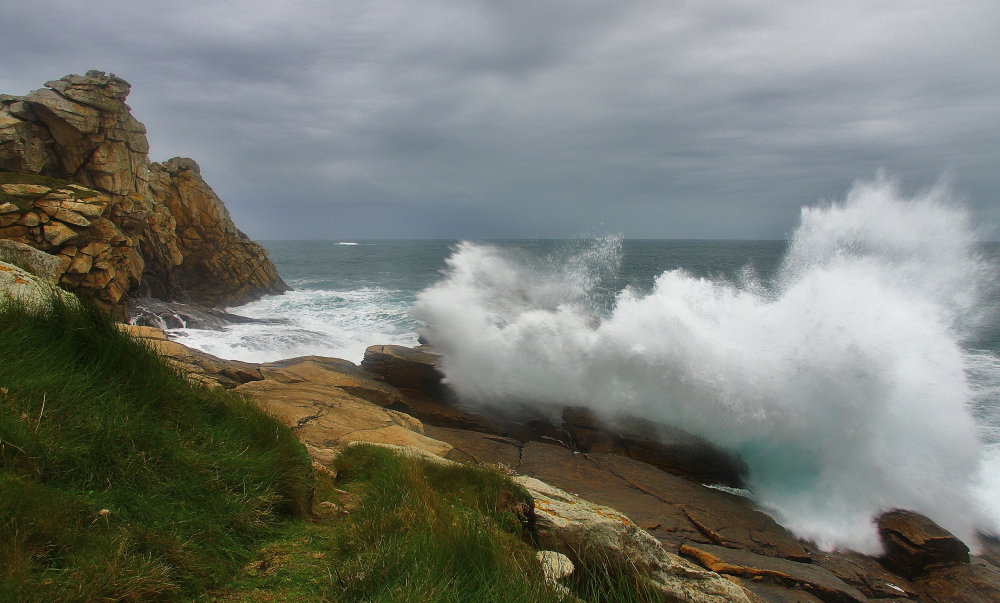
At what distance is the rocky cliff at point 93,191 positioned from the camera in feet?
47.5

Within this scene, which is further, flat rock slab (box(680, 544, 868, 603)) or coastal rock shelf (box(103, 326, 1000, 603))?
flat rock slab (box(680, 544, 868, 603))

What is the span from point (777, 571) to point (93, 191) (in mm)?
20640

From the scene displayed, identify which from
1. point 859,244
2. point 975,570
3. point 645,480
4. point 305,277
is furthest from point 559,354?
point 305,277

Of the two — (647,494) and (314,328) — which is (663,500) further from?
(314,328)

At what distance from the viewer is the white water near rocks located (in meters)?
9.18

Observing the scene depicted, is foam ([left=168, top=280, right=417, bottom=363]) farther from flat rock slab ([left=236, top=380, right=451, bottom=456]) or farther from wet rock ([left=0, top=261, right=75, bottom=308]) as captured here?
wet rock ([left=0, top=261, right=75, bottom=308])

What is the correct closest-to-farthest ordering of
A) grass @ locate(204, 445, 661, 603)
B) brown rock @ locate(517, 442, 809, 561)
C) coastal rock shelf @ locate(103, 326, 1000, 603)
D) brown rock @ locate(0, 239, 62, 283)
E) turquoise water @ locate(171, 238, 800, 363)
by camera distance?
grass @ locate(204, 445, 661, 603)
coastal rock shelf @ locate(103, 326, 1000, 603)
brown rock @ locate(517, 442, 809, 561)
brown rock @ locate(0, 239, 62, 283)
turquoise water @ locate(171, 238, 800, 363)

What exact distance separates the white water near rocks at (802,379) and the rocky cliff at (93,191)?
32.2 ft

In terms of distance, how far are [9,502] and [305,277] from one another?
48.8 m

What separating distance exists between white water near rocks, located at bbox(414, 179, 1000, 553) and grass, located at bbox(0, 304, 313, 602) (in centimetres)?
821

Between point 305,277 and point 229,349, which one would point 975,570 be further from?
point 305,277

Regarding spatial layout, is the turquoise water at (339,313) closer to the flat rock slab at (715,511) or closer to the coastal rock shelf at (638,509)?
the coastal rock shelf at (638,509)

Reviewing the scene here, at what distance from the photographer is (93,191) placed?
53.6 ft

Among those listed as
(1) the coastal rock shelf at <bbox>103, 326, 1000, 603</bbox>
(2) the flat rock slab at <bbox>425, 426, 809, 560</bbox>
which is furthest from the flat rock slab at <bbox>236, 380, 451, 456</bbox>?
(2) the flat rock slab at <bbox>425, 426, 809, 560</bbox>
